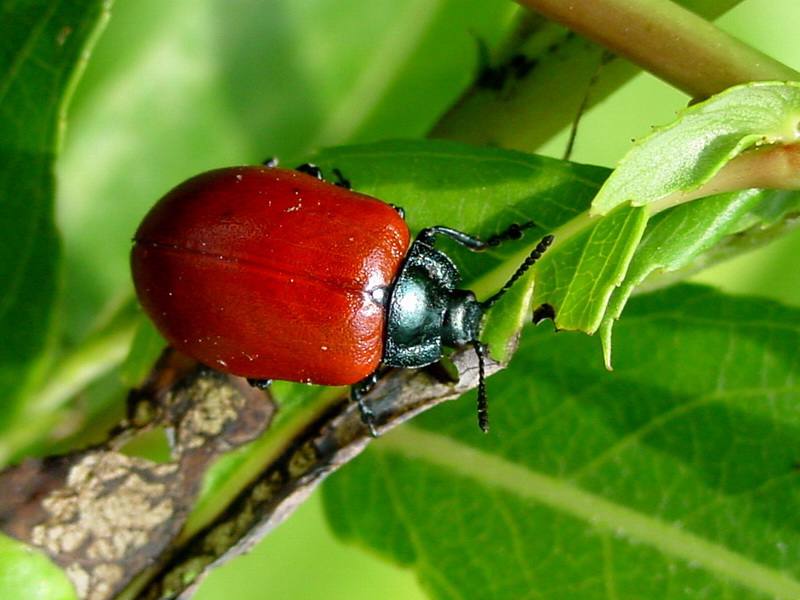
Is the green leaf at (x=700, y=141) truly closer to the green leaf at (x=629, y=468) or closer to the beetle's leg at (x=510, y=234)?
the beetle's leg at (x=510, y=234)

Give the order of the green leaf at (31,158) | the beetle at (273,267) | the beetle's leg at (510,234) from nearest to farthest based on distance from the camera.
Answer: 1. the beetle's leg at (510,234)
2. the green leaf at (31,158)
3. the beetle at (273,267)

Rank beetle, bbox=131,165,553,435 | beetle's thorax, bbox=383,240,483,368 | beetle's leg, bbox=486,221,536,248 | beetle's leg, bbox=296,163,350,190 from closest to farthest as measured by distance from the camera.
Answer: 1. beetle's leg, bbox=486,221,536,248
2. beetle's leg, bbox=296,163,350,190
3. beetle, bbox=131,165,553,435
4. beetle's thorax, bbox=383,240,483,368

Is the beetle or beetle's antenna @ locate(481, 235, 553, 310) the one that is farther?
the beetle

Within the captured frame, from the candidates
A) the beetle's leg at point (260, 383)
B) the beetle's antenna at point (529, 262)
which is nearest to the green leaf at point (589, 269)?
the beetle's antenna at point (529, 262)

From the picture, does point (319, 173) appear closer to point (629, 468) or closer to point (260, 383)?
point (260, 383)

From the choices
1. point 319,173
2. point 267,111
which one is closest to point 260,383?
point 319,173

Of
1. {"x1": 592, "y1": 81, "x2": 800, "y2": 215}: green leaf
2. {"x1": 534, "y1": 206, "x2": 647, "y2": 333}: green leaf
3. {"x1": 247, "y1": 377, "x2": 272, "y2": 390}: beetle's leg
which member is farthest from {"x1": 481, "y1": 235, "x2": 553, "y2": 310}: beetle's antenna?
{"x1": 247, "y1": 377, "x2": 272, "y2": 390}: beetle's leg

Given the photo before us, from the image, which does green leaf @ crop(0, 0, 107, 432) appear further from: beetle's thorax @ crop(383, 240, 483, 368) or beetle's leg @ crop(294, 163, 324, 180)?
beetle's thorax @ crop(383, 240, 483, 368)
